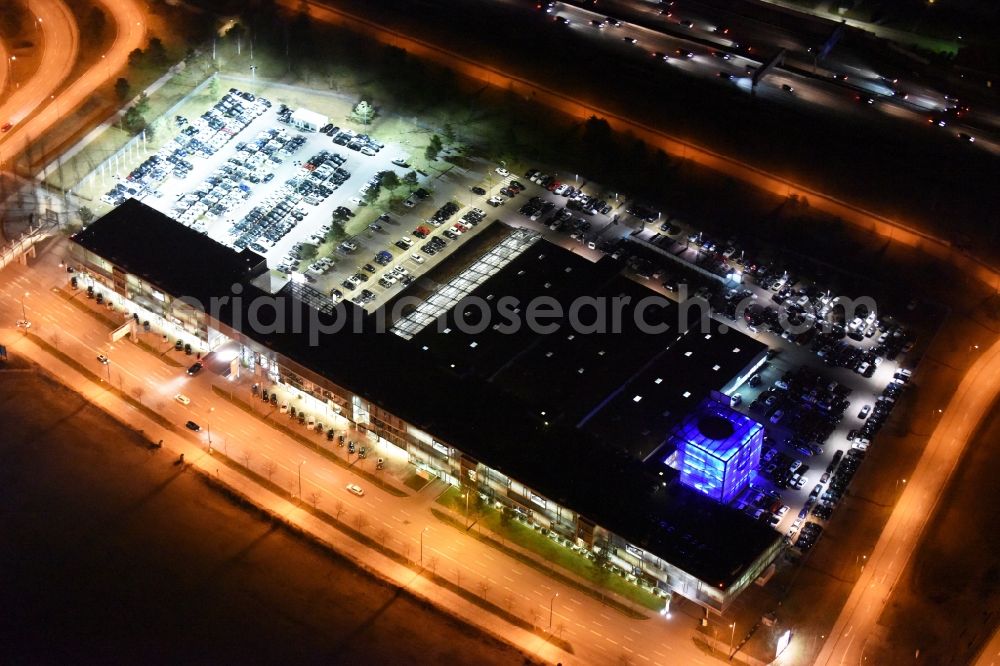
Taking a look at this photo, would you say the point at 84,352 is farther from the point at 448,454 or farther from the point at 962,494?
the point at 962,494

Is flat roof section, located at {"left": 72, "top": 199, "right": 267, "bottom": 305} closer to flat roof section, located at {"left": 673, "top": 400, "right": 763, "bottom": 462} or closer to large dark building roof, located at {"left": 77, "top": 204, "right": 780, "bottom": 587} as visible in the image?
large dark building roof, located at {"left": 77, "top": 204, "right": 780, "bottom": 587}

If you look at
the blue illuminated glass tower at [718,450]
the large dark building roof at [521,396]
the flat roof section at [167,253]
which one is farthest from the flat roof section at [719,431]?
the flat roof section at [167,253]

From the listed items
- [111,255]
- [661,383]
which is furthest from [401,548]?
[111,255]

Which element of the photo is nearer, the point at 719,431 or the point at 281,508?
the point at 719,431

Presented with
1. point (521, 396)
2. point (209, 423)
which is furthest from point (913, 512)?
point (209, 423)

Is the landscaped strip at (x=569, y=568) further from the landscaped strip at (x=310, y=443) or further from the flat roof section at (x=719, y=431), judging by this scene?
the flat roof section at (x=719, y=431)

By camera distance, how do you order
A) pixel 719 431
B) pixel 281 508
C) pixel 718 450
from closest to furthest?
1. pixel 718 450
2. pixel 719 431
3. pixel 281 508

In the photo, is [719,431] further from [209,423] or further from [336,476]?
[209,423]
